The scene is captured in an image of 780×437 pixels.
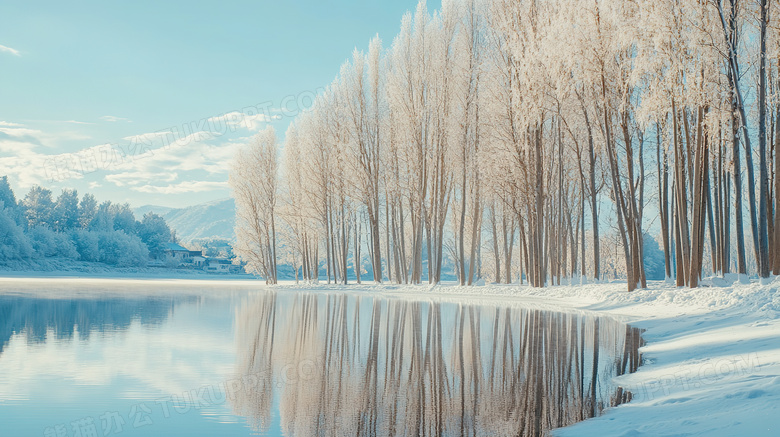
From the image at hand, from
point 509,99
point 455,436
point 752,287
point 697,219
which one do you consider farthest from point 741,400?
point 509,99

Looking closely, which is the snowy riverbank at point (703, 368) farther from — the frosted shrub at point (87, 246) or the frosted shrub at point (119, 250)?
the frosted shrub at point (119, 250)

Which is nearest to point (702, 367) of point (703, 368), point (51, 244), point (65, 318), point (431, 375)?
point (703, 368)

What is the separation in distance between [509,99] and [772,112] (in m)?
10.1

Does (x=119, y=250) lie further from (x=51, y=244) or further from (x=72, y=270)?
(x=51, y=244)

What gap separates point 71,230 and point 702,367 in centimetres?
8847

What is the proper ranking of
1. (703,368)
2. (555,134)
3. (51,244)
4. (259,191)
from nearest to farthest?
(703,368)
(555,134)
(259,191)
(51,244)

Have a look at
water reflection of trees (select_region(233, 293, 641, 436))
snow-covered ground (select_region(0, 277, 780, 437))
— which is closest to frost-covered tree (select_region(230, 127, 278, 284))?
water reflection of trees (select_region(233, 293, 641, 436))

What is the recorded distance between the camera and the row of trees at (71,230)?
214 ft

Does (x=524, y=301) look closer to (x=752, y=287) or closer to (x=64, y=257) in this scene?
(x=752, y=287)

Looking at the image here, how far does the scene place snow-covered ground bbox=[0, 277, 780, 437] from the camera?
4.69 meters

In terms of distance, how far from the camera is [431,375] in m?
7.13

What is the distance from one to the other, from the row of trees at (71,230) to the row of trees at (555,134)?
35.1 metres

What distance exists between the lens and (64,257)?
242 feet

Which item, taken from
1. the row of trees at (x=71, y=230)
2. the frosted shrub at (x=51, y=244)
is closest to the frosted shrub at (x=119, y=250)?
the row of trees at (x=71, y=230)
